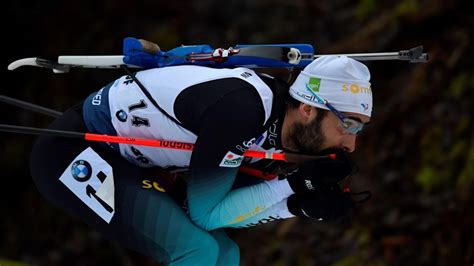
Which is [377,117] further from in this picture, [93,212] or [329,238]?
[93,212]

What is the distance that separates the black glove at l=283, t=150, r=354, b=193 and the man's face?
2.7 inches

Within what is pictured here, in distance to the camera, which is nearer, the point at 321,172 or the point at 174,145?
the point at 321,172

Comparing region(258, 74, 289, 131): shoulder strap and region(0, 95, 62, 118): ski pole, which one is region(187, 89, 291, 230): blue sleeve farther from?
region(0, 95, 62, 118): ski pole

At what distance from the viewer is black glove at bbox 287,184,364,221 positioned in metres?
3.58

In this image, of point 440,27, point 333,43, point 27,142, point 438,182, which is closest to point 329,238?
point 438,182

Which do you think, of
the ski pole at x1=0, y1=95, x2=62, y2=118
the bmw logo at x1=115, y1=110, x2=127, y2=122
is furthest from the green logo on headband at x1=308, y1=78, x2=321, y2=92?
the ski pole at x1=0, y1=95, x2=62, y2=118

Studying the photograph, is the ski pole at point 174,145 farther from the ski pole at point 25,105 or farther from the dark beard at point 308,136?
the ski pole at point 25,105

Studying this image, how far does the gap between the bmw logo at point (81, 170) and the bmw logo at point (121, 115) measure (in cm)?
27

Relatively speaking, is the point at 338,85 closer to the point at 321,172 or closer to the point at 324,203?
the point at 321,172

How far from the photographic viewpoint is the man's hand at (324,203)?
358cm

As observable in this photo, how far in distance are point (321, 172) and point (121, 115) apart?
1.01 metres

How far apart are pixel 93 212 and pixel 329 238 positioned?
11.2ft

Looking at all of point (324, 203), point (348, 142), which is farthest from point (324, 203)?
point (348, 142)

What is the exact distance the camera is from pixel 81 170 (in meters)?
3.77
